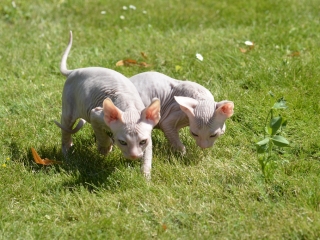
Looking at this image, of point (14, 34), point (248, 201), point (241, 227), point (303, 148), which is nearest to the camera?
point (241, 227)

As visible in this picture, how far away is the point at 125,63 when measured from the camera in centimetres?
678

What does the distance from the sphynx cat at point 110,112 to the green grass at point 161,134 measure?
0.65ft

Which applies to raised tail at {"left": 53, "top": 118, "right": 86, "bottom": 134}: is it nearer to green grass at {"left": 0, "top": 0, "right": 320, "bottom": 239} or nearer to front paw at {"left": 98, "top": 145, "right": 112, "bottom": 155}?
green grass at {"left": 0, "top": 0, "right": 320, "bottom": 239}

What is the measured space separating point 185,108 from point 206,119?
0.59 feet

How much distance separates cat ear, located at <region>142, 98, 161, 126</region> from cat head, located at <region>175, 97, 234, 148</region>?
375 millimetres

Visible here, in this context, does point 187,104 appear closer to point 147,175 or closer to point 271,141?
point 147,175

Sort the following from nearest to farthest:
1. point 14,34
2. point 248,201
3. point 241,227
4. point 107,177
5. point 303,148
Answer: point 241,227 < point 248,201 < point 107,177 < point 303,148 < point 14,34

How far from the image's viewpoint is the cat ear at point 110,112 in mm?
4199

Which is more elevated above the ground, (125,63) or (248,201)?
(248,201)

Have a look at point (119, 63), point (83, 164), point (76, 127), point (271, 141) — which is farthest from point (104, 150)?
point (119, 63)

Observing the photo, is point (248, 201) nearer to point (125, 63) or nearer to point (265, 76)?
point (265, 76)

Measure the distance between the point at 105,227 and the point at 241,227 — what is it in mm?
848

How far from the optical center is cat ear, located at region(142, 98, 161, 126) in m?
4.26

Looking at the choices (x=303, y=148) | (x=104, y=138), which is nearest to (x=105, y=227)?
(x=104, y=138)
